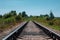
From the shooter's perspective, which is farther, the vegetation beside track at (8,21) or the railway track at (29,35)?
the vegetation beside track at (8,21)

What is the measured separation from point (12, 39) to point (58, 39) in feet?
9.30

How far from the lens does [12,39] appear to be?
35.8ft

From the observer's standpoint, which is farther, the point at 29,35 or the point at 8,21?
the point at 8,21

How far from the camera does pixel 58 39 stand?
→ 10.4m

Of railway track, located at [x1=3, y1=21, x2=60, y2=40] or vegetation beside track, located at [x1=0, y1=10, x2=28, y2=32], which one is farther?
vegetation beside track, located at [x1=0, y1=10, x2=28, y2=32]
